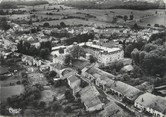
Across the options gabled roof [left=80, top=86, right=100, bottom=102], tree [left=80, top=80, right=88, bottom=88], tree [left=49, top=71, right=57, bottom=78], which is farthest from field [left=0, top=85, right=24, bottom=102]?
gabled roof [left=80, top=86, right=100, bottom=102]

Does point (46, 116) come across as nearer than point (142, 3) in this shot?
Yes

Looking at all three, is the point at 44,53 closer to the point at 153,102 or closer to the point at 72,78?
the point at 72,78

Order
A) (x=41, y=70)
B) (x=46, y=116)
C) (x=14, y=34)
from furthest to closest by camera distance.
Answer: (x=14, y=34) < (x=41, y=70) < (x=46, y=116)

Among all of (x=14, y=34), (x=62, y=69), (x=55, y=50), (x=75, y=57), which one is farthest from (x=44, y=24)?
(x=62, y=69)

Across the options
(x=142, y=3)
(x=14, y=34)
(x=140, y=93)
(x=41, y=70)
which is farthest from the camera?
(x=14, y=34)


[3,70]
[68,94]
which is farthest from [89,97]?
[3,70]

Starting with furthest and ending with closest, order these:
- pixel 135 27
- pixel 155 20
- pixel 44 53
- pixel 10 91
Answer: pixel 135 27 → pixel 155 20 → pixel 44 53 → pixel 10 91

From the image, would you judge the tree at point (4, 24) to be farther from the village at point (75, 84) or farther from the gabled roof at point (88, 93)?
the gabled roof at point (88, 93)

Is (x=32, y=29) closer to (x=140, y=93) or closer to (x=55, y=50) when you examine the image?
(x=55, y=50)
